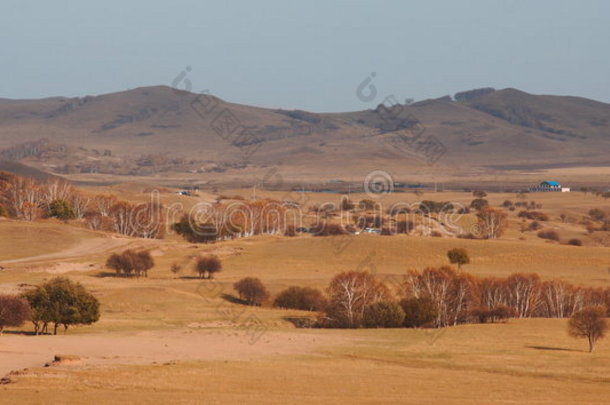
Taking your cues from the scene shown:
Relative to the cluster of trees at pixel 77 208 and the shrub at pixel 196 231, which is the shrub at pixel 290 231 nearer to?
the shrub at pixel 196 231

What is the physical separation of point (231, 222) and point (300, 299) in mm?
48670

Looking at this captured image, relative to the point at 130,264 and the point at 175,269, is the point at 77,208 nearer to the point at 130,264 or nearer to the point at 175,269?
the point at 175,269

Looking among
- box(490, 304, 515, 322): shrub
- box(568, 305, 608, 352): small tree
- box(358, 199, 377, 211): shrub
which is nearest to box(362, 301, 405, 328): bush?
box(490, 304, 515, 322): shrub

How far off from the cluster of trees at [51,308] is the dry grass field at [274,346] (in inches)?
38.5

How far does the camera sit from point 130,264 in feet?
233

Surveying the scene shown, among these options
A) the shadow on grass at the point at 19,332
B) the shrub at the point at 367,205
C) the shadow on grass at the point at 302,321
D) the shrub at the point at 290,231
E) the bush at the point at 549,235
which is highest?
the shrub at the point at 367,205

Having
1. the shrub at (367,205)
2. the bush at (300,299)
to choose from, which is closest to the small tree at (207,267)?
the bush at (300,299)

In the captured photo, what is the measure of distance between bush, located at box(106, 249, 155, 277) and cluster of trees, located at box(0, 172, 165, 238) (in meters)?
33.5

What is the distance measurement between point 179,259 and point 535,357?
45.9 metres

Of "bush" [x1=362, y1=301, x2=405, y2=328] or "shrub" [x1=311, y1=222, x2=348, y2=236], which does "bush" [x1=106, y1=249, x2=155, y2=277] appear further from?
"shrub" [x1=311, y1=222, x2=348, y2=236]

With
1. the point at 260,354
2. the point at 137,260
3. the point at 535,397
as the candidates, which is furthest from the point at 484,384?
the point at 137,260

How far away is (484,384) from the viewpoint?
3206 centimetres

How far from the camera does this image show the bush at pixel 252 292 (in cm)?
6156

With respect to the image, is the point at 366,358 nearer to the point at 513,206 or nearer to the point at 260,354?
the point at 260,354
